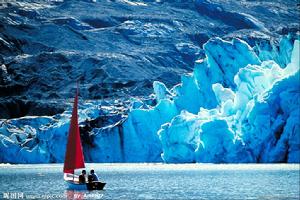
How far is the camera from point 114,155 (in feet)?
261

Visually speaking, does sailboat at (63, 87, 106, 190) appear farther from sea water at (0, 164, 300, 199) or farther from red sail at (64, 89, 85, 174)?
sea water at (0, 164, 300, 199)

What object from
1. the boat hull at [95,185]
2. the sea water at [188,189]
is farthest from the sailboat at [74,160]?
the sea water at [188,189]

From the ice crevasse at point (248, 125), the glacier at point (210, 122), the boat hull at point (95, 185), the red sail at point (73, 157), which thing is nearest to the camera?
the boat hull at point (95, 185)

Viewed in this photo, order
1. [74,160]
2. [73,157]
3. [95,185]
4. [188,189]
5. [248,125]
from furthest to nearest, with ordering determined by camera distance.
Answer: [248,125] < [73,157] < [74,160] < [188,189] < [95,185]

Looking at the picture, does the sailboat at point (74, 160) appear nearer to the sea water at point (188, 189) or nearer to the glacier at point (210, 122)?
the sea water at point (188, 189)

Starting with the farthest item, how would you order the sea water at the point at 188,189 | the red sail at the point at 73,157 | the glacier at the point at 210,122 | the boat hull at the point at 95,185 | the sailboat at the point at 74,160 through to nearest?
the glacier at the point at 210,122, the red sail at the point at 73,157, the sailboat at the point at 74,160, the boat hull at the point at 95,185, the sea water at the point at 188,189

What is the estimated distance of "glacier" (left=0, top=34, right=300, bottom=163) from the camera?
202ft

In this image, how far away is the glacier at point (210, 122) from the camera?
61.4 meters

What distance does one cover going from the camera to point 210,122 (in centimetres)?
6353

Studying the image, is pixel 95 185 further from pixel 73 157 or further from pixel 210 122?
pixel 210 122

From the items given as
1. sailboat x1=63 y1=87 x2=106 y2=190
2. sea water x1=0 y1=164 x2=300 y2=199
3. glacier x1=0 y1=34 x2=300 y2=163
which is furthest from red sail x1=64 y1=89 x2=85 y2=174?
glacier x1=0 y1=34 x2=300 y2=163

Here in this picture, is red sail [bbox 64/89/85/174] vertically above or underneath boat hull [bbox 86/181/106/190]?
above

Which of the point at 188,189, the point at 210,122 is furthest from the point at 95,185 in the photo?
the point at 210,122

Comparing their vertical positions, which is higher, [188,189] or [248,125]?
[248,125]
